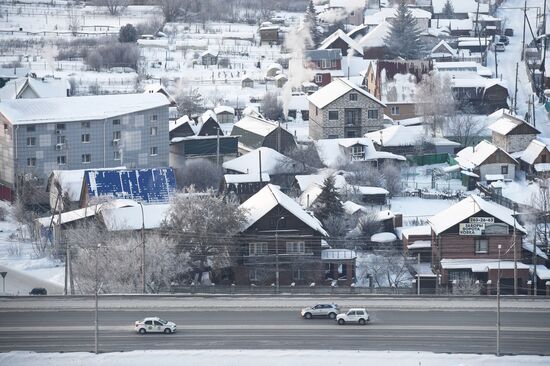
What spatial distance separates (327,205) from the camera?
20328 mm

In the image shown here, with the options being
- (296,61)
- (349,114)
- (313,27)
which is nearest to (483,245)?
(349,114)

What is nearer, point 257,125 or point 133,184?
point 133,184

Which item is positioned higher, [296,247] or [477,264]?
[296,247]

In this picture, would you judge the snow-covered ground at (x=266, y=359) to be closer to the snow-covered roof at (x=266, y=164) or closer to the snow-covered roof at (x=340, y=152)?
the snow-covered roof at (x=266, y=164)

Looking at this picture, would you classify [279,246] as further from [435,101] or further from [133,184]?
[435,101]

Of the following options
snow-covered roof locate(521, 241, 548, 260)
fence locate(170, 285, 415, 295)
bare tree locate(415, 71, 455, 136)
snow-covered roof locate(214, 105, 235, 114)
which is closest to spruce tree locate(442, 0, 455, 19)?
bare tree locate(415, 71, 455, 136)

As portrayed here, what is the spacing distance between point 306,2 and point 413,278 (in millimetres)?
28717

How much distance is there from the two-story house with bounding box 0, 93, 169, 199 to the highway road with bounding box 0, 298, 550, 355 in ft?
24.9

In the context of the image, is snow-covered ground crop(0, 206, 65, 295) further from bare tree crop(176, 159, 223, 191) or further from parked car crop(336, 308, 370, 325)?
parked car crop(336, 308, 370, 325)

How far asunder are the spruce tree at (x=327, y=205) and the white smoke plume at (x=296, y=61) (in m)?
8.81

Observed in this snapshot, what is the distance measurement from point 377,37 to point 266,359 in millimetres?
22255

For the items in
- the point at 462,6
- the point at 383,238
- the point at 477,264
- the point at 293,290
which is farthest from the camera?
the point at 462,6

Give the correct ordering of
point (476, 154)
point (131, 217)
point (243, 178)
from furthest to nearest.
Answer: point (476, 154)
point (243, 178)
point (131, 217)

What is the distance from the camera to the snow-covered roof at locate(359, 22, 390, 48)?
115 ft
